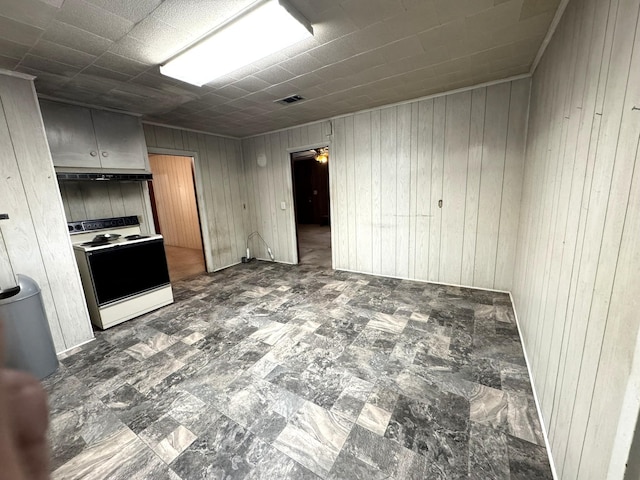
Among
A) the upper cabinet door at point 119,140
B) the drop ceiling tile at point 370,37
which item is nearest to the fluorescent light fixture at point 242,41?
the drop ceiling tile at point 370,37

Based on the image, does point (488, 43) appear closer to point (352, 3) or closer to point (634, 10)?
point (352, 3)

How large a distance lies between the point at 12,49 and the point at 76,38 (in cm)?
55

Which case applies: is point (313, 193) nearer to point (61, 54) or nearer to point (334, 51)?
point (334, 51)

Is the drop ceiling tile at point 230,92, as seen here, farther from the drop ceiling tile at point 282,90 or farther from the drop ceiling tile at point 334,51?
the drop ceiling tile at point 334,51

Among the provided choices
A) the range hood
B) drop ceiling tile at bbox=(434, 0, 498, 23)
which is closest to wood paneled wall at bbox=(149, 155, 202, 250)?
the range hood

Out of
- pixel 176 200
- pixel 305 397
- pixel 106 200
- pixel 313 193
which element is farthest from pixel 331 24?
pixel 313 193

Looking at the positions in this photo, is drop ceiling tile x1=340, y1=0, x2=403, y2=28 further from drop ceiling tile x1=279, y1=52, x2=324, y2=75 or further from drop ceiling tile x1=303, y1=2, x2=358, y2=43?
drop ceiling tile x1=279, y1=52, x2=324, y2=75

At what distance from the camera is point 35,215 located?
240 centimetres

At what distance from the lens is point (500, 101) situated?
119 inches

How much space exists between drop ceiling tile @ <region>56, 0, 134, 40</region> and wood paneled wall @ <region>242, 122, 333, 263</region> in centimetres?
298

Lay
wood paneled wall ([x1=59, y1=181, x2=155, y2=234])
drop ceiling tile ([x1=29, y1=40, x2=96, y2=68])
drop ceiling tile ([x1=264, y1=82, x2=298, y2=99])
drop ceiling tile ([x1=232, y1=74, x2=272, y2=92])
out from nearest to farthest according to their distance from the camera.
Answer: drop ceiling tile ([x1=29, y1=40, x2=96, y2=68]), drop ceiling tile ([x1=232, y1=74, x2=272, y2=92]), drop ceiling tile ([x1=264, y1=82, x2=298, y2=99]), wood paneled wall ([x1=59, y1=181, x2=155, y2=234])

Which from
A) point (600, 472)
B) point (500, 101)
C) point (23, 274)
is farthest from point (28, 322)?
point (500, 101)

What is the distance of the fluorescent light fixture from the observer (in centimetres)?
169

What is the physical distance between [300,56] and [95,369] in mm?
3298
